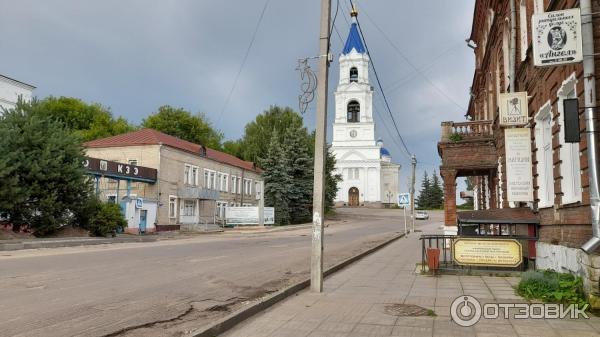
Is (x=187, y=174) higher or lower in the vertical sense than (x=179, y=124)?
lower

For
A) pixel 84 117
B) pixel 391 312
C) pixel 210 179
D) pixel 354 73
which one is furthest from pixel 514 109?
pixel 354 73

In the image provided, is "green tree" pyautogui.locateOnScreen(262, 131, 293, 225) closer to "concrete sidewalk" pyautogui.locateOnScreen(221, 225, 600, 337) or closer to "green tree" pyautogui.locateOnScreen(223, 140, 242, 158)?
"green tree" pyautogui.locateOnScreen(223, 140, 242, 158)

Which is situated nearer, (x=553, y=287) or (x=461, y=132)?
(x=553, y=287)

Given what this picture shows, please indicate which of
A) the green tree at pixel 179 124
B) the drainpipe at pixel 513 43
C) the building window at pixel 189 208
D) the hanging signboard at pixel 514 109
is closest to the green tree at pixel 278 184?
the building window at pixel 189 208

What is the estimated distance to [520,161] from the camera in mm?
13641

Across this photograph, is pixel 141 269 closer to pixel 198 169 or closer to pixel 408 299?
pixel 408 299

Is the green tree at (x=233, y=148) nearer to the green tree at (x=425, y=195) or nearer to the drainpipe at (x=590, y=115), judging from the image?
the green tree at (x=425, y=195)

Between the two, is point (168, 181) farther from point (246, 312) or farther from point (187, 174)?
point (246, 312)

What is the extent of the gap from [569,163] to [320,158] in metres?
5.14

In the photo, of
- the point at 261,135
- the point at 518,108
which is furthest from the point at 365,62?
the point at 518,108

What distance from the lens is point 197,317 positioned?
311 inches

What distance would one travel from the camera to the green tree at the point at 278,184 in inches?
2101

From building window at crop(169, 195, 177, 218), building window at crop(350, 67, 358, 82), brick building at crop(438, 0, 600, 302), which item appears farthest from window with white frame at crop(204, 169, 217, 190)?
building window at crop(350, 67, 358, 82)

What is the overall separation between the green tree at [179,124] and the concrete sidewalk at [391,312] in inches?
2481
